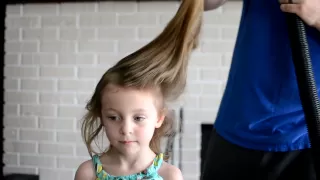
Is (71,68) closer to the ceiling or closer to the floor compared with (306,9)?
closer to the floor

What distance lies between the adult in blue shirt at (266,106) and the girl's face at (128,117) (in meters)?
0.29

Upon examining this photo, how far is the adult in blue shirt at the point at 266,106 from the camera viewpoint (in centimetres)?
102

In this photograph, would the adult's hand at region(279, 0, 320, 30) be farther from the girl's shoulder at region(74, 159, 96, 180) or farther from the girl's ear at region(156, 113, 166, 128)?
the girl's shoulder at region(74, 159, 96, 180)

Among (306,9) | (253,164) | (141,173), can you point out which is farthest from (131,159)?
(306,9)

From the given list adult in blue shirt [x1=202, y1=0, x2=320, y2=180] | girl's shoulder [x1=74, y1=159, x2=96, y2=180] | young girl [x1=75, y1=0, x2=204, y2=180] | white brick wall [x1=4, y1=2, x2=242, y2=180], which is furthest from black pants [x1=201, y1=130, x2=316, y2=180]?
white brick wall [x1=4, y1=2, x2=242, y2=180]

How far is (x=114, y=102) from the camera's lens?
33.3 inches

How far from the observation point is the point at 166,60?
86cm

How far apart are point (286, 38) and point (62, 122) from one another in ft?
5.93

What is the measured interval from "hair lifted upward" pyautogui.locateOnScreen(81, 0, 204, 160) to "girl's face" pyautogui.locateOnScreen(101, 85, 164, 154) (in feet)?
0.06

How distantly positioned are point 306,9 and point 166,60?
29cm

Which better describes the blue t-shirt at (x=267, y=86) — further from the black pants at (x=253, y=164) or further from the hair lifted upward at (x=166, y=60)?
the hair lifted upward at (x=166, y=60)

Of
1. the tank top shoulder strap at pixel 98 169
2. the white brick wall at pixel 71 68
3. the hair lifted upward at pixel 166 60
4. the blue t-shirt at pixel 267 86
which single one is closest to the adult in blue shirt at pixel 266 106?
the blue t-shirt at pixel 267 86

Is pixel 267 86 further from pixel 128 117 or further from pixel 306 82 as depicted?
pixel 128 117

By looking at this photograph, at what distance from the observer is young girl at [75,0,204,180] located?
84 centimetres
